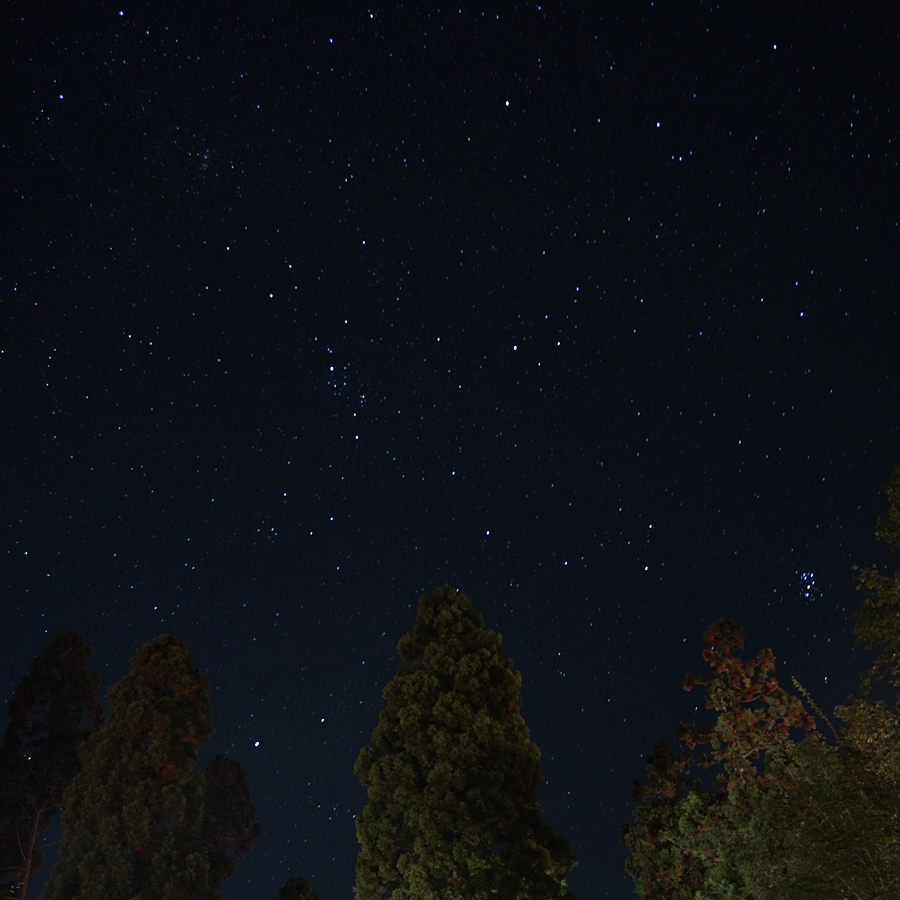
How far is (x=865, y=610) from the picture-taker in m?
12.3

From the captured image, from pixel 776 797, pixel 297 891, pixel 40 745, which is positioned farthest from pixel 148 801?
pixel 776 797

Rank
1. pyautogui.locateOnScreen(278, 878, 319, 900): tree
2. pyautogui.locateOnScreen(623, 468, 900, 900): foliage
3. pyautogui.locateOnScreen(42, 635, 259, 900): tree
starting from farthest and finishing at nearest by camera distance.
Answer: pyautogui.locateOnScreen(278, 878, 319, 900): tree, pyautogui.locateOnScreen(42, 635, 259, 900): tree, pyautogui.locateOnScreen(623, 468, 900, 900): foliage

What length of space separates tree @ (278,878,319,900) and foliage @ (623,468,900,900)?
13828 mm

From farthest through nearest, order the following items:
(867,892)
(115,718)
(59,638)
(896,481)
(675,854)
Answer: (59,638), (115,718), (675,854), (896,481), (867,892)

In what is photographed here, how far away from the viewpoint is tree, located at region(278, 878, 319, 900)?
85.6 feet

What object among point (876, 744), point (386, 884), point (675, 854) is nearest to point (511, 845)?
point (386, 884)

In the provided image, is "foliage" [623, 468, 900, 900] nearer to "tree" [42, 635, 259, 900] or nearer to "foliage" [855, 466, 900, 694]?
"foliage" [855, 466, 900, 694]

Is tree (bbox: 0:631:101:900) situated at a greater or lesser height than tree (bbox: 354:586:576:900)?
greater

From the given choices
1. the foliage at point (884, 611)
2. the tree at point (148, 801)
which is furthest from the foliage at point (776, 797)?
the tree at point (148, 801)

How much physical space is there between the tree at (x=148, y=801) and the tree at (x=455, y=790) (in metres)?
6.95

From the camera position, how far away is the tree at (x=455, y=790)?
15.2 meters

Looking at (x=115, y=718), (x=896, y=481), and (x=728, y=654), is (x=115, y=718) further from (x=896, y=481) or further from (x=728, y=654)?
(x=896, y=481)

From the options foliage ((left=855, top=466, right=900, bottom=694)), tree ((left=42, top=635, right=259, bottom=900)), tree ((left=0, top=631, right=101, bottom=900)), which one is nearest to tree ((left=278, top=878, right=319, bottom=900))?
tree ((left=42, top=635, right=259, bottom=900))

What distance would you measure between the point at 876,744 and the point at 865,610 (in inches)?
84.5
